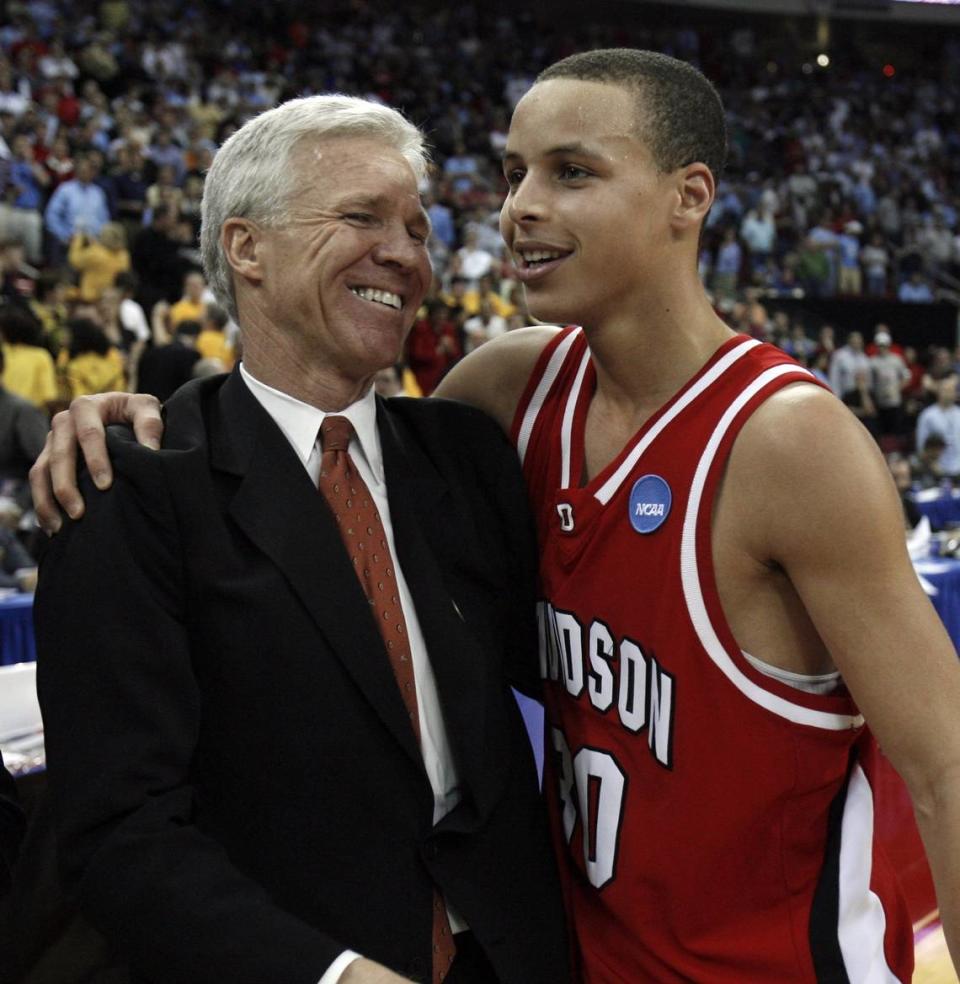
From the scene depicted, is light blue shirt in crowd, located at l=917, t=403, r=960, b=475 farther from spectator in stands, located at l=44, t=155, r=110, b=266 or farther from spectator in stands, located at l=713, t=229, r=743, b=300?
spectator in stands, located at l=44, t=155, r=110, b=266

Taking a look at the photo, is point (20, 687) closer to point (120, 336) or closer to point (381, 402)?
point (381, 402)

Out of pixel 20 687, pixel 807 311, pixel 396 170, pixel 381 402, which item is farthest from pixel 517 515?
pixel 807 311

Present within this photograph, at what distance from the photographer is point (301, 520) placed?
4.84 feet

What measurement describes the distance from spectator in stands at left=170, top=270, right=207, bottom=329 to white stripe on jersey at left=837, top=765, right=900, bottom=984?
272 inches

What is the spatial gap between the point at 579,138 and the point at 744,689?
74 centimetres

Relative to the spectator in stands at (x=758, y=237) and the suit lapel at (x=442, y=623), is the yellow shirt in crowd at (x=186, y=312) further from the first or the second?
the spectator in stands at (x=758, y=237)

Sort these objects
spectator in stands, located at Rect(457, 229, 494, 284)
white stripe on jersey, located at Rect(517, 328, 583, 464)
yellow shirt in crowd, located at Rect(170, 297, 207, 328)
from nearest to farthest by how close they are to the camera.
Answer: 1. white stripe on jersey, located at Rect(517, 328, 583, 464)
2. yellow shirt in crowd, located at Rect(170, 297, 207, 328)
3. spectator in stands, located at Rect(457, 229, 494, 284)

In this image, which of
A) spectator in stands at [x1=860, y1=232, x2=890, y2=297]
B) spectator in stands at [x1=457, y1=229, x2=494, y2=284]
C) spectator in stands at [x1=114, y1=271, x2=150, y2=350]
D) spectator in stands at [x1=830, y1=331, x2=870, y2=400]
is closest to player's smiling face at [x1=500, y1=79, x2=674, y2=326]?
spectator in stands at [x1=114, y1=271, x2=150, y2=350]

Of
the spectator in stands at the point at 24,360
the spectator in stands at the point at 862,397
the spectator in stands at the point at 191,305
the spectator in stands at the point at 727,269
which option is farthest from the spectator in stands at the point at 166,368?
the spectator in stands at the point at 727,269

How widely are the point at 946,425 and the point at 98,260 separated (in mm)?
7390

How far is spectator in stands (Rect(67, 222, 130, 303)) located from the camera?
8797 mm

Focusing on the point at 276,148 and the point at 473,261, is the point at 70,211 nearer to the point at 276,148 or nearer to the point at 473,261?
the point at 473,261

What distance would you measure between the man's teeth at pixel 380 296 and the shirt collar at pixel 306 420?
0.42 feet

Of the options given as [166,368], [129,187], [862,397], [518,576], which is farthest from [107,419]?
[862,397]
